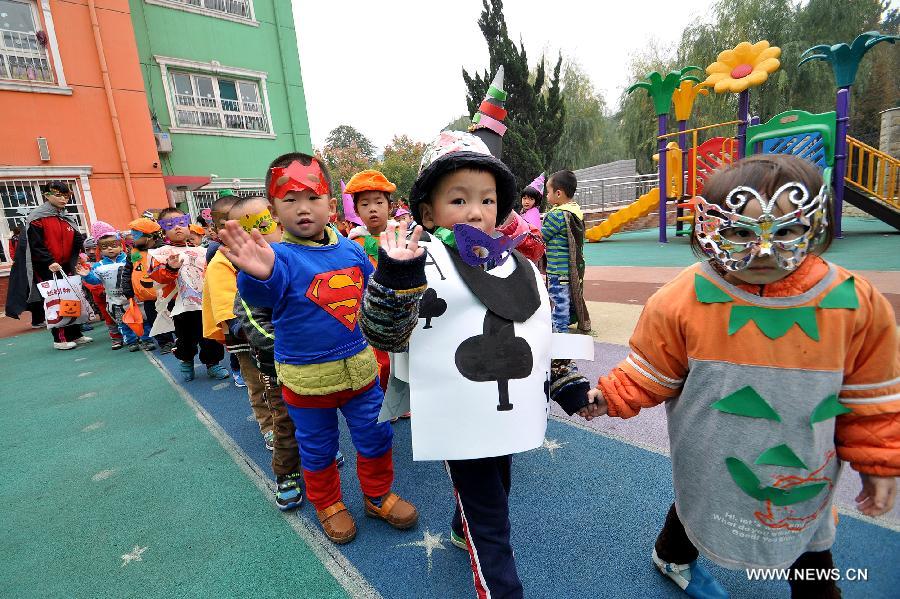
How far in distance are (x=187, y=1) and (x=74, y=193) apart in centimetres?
617

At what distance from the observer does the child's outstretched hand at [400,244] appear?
1152 mm

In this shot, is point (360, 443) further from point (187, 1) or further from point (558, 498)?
point (187, 1)

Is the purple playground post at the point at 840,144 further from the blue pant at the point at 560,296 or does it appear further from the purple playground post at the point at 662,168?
the blue pant at the point at 560,296

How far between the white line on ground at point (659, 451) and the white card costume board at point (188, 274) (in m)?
3.56

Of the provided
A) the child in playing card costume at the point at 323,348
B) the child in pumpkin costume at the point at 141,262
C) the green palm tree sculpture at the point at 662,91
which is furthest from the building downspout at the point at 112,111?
the green palm tree sculpture at the point at 662,91

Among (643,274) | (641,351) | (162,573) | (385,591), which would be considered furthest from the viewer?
(643,274)

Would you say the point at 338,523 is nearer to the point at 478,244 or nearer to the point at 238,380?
the point at 478,244

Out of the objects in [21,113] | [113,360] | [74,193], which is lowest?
[113,360]

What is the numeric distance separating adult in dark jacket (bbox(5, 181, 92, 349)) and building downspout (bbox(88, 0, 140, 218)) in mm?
4635

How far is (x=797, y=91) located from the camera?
53.2 ft

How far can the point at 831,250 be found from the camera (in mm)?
7887

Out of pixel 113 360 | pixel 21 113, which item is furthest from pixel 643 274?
pixel 21 113

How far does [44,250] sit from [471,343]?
8.06 m

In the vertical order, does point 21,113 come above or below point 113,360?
above
